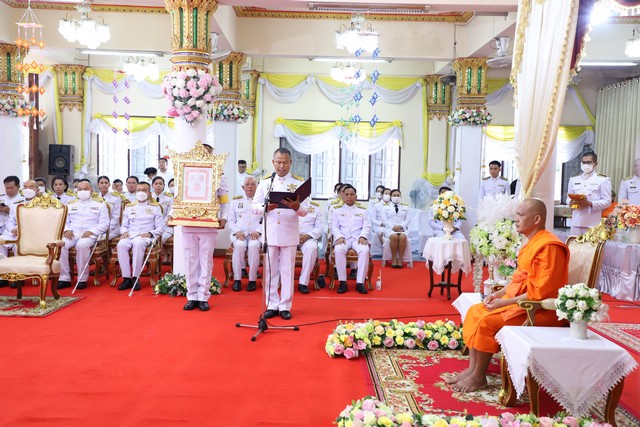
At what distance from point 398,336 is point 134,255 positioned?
4.59 meters

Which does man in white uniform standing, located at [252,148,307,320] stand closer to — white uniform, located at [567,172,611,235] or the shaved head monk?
the shaved head monk

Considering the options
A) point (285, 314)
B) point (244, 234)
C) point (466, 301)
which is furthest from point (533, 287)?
point (244, 234)

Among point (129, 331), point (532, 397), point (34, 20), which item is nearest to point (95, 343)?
point (129, 331)

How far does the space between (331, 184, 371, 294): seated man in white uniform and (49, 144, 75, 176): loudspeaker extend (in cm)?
864

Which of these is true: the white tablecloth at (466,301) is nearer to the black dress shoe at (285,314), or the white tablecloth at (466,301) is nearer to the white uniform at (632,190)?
the black dress shoe at (285,314)

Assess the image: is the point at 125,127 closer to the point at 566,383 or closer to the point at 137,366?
the point at 137,366

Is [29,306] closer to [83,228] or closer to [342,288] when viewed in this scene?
[83,228]

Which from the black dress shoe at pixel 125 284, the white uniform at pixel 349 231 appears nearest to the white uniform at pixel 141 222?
the black dress shoe at pixel 125 284

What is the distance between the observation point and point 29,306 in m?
7.28

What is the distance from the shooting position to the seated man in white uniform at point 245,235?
8906 millimetres

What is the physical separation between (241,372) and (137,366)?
2.80 feet

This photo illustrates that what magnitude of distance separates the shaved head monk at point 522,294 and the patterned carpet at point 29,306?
4.64m

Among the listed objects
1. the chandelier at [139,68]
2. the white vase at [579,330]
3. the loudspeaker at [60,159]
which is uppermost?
the chandelier at [139,68]

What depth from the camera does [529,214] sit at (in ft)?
14.7
